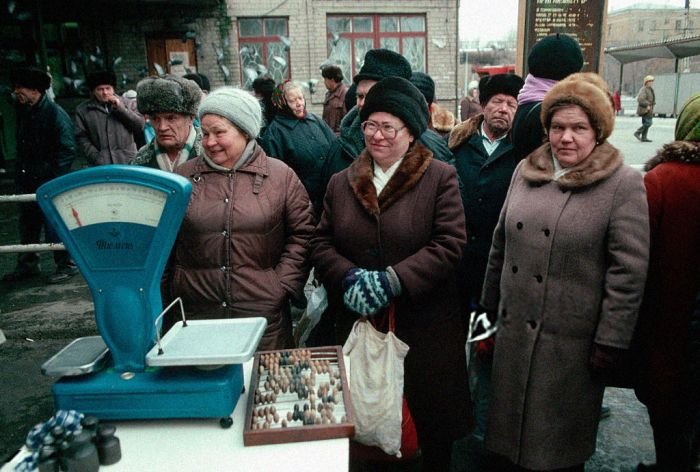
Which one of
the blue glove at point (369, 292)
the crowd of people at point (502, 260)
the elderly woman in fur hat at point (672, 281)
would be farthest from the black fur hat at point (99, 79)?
the elderly woman in fur hat at point (672, 281)

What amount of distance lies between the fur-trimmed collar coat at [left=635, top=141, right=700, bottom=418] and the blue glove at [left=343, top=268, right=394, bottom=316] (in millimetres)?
1105

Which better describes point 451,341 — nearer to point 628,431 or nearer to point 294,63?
point 628,431

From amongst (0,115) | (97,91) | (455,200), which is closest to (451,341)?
A: (455,200)

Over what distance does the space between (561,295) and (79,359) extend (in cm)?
177

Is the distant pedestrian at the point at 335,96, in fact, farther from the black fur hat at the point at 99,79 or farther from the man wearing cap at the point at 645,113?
the man wearing cap at the point at 645,113

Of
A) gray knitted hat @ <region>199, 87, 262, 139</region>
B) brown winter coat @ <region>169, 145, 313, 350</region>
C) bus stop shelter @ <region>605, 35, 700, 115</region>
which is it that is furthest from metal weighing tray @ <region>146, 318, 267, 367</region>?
bus stop shelter @ <region>605, 35, 700, 115</region>

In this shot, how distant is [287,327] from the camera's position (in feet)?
8.27

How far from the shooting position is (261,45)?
46.5 feet

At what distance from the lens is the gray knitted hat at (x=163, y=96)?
2689mm

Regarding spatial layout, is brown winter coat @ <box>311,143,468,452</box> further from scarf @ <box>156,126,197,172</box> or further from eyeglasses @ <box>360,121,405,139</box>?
scarf @ <box>156,126,197,172</box>

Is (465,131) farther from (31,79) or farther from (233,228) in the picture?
(31,79)

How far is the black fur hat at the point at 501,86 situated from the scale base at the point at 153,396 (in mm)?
2423

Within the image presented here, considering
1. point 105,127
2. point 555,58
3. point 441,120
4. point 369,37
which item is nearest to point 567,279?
point 555,58

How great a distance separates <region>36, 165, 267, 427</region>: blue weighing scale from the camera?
1.55 m
